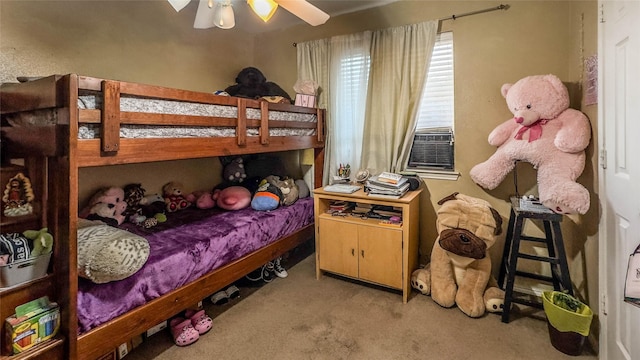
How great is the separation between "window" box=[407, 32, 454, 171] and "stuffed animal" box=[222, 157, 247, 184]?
1.68 m

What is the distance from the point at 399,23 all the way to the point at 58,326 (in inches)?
121

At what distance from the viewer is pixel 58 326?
135 cm

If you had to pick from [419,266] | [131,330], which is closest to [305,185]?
[419,266]

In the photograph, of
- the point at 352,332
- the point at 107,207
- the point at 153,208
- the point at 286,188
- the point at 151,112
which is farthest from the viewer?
the point at 286,188

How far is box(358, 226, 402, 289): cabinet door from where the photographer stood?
230cm

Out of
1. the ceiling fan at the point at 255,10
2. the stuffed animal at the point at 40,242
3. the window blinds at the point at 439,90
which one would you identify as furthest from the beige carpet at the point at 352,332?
the ceiling fan at the point at 255,10

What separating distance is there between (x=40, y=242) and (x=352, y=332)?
5.51ft

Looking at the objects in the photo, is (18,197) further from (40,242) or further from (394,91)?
(394,91)

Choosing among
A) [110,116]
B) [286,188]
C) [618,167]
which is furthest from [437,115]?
[110,116]

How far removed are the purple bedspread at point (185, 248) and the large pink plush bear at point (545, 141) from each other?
65.3 inches

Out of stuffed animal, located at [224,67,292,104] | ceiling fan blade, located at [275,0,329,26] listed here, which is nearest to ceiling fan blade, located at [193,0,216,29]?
ceiling fan blade, located at [275,0,329,26]

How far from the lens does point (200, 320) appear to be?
6.40ft

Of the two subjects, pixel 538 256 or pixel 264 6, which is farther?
pixel 538 256

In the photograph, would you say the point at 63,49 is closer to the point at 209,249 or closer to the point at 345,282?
the point at 209,249
